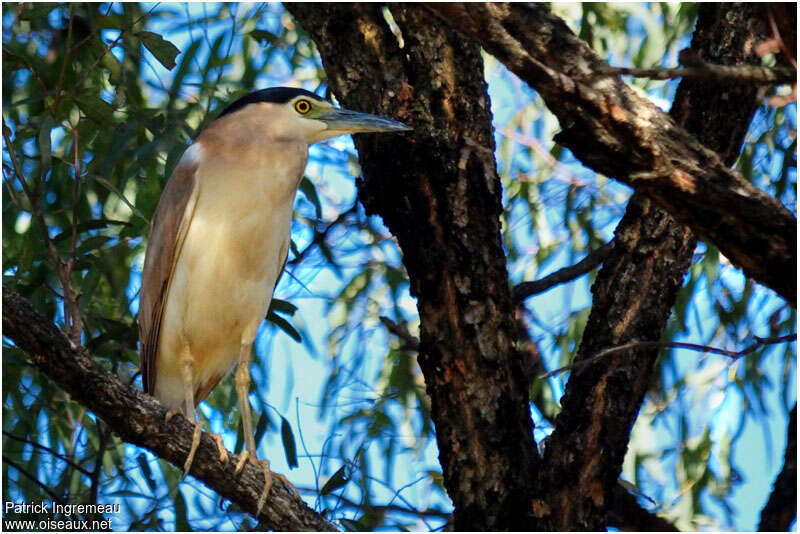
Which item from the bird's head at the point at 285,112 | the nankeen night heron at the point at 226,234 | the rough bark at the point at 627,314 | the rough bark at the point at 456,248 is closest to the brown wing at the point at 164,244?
the nankeen night heron at the point at 226,234

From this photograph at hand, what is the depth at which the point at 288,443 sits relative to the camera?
3.00m

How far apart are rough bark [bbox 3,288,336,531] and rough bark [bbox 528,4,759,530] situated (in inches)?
22.0

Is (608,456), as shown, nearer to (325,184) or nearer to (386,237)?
(386,237)

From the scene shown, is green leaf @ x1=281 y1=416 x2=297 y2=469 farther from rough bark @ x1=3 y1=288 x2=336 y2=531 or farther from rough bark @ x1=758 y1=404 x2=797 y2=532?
rough bark @ x1=758 y1=404 x2=797 y2=532

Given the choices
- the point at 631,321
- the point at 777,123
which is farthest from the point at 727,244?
the point at 777,123

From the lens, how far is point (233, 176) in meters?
2.83

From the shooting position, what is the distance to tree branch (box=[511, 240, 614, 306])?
105 inches

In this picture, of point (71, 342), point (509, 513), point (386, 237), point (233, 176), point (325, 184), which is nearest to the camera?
point (71, 342)

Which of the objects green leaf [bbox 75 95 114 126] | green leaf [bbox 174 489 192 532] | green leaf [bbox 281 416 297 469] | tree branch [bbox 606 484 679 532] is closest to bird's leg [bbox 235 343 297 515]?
green leaf [bbox 281 416 297 469]

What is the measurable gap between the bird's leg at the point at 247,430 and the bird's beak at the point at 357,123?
0.68m

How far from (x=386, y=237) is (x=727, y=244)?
223 cm

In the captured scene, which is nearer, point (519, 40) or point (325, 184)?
point (519, 40)

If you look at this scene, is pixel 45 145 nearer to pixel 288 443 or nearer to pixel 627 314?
pixel 288 443

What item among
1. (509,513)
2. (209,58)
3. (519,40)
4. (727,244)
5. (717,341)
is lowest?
(509,513)
